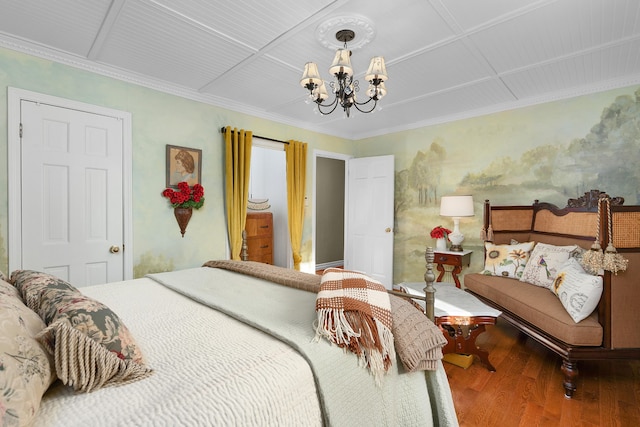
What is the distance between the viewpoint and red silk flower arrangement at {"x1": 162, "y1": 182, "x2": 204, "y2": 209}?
317cm

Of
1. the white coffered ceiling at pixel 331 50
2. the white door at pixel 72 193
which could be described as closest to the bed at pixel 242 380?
the white door at pixel 72 193

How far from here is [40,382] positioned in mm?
760

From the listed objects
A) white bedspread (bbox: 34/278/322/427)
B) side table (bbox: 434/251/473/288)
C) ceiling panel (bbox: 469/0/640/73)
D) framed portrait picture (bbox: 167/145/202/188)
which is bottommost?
side table (bbox: 434/251/473/288)

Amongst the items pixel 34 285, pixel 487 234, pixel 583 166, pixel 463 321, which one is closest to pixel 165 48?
pixel 34 285

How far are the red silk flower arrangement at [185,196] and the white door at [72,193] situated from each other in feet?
1.46

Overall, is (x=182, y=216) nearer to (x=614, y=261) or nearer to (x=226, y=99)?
(x=226, y=99)

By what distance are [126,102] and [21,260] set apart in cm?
160

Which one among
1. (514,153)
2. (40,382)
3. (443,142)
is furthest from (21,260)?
(514,153)

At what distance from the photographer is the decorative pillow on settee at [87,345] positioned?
0.83 metres

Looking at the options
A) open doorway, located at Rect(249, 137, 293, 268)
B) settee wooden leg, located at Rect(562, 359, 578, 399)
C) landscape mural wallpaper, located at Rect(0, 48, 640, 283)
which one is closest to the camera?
settee wooden leg, located at Rect(562, 359, 578, 399)

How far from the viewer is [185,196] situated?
3.22 metres

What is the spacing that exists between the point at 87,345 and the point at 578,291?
9.40ft

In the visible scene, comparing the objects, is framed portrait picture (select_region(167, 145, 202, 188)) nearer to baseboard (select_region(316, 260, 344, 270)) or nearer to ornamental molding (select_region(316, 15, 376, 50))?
ornamental molding (select_region(316, 15, 376, 50))

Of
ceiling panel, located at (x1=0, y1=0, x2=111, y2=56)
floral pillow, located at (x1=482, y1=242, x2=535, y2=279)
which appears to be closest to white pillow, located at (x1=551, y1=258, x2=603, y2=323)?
floral pillow, located at (x1=482, y1=242, x2=535, y2=279)
